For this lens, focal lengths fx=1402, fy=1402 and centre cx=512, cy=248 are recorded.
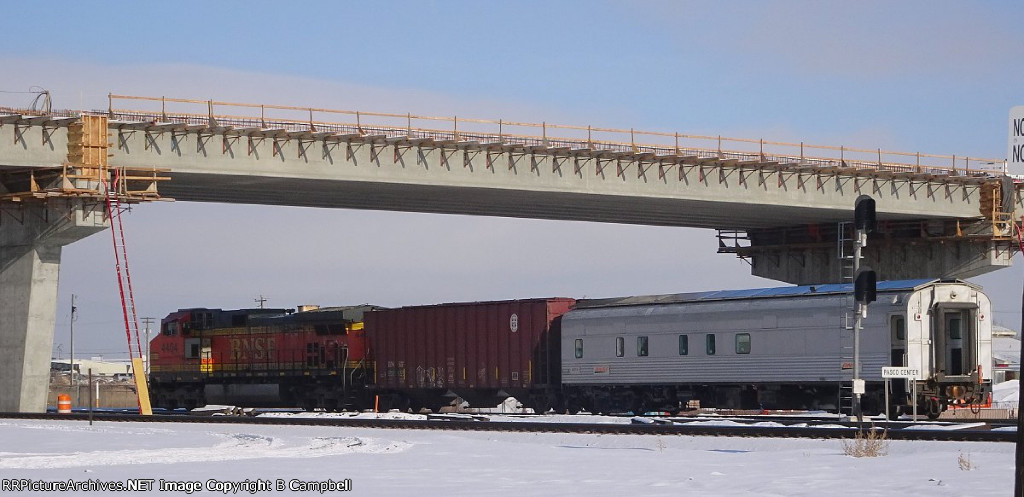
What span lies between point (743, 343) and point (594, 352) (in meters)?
5.33

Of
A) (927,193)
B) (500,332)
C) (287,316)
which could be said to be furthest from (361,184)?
(927,193)

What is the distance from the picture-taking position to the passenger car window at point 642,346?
41.3 metres

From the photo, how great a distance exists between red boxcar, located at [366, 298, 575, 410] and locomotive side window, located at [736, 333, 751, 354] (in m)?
7.09

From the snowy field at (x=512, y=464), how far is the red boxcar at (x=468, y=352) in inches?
556

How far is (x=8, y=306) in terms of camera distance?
47625 millimetres

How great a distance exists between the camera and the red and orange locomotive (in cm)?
4981

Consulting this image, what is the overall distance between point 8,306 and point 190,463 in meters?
28.8

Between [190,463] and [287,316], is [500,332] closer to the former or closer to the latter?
[287,316]

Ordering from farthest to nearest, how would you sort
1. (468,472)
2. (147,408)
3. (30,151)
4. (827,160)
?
(827,160) → (30,151) → (147,408) → (468,472)

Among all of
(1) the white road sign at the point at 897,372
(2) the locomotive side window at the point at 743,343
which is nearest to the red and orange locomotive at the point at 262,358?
(2) the locomotive side window at the point at 743,343

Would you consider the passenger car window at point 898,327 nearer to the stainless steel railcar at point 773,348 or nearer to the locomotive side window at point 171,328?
the stainless steel railcar at point 773,348

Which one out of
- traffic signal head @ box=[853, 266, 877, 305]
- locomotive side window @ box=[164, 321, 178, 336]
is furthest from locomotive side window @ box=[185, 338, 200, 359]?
traffic signal head @ box=[853, 266, 877, 305]

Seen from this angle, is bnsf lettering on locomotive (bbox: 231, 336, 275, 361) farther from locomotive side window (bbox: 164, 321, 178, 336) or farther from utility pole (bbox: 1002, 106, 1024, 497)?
utility pole (bbox: 1002, 106, 1024, 497)

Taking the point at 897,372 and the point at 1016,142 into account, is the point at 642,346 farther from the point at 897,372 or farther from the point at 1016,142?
the point at 1016,142
